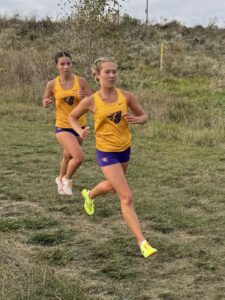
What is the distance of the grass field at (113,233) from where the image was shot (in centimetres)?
380

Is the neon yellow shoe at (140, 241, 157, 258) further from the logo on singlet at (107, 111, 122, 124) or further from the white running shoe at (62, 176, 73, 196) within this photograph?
the white running shoe at (62, 176, 73, 196)

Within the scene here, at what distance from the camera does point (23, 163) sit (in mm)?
Answer: 8664

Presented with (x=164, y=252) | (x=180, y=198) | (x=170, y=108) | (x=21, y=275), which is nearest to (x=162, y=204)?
(x=180, y=198)

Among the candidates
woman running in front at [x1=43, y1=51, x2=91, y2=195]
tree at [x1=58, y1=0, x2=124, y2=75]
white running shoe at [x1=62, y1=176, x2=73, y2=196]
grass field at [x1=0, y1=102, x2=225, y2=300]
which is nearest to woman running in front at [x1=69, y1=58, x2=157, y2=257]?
grass field at [x1=0, y1=102, x2=225, y2=300]

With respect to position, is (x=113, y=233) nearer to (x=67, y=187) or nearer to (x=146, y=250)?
(x=146, y=250)

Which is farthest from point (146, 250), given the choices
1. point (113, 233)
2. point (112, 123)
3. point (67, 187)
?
point (67, 187)

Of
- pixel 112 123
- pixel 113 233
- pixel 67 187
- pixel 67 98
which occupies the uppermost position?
pixel 67 98

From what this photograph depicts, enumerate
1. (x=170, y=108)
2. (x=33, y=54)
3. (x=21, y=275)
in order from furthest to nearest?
(x=33, y=54) < (x=170, y=108) < (x=21, y=275)

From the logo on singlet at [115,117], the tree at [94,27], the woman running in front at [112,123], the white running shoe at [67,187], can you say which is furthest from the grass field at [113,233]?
the tree at [94,27]

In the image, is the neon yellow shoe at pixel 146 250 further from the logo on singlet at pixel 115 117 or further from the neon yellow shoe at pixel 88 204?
the neon yellow shoe at pixel 88 204

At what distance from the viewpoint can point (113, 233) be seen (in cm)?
517

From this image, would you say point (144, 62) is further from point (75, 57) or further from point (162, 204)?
point (162, 204)

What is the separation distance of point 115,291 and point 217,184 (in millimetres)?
3790

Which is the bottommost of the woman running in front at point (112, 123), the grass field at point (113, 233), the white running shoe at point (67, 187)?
the grass field at point (113, 233)
